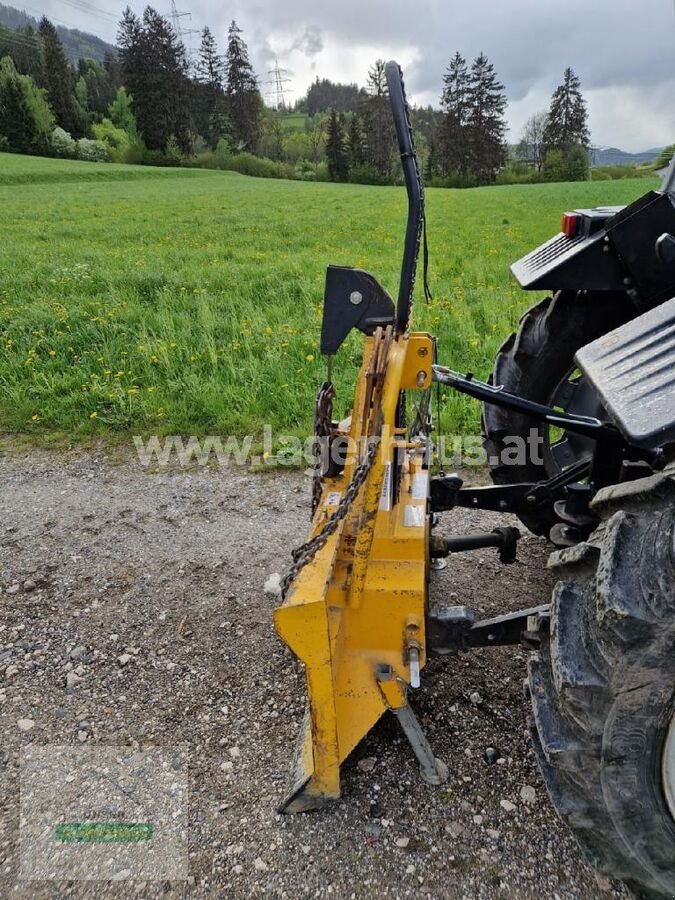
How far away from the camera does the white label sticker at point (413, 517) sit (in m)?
2.14

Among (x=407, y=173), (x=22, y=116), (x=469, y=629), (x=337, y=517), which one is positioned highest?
(x=22, y=116)

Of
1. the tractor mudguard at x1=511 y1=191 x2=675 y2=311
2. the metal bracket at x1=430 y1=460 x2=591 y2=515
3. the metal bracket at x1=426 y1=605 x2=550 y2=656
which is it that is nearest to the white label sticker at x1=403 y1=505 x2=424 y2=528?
the metal bracket at x1=426 y1=605 x2=550 y2=656

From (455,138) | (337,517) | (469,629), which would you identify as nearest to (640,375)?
(337,517)

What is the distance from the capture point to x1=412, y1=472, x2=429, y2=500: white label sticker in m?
2.34

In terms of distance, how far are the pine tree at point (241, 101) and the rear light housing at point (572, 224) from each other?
7066 cm

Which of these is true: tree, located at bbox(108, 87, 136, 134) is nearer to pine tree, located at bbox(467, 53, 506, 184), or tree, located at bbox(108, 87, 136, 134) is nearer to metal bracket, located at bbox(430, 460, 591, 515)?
pine tree, located at bbox(467, 53, 506, 184)

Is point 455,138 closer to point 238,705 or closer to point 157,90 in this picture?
point 157,90

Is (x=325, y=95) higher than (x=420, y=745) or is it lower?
higher

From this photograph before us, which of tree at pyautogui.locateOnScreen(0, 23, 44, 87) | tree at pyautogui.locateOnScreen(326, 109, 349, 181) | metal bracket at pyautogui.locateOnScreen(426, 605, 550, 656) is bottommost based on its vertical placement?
metal bracket at pyautogui.locateOnScreen(426, 605, 550, 656)

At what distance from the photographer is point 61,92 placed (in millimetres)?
62344

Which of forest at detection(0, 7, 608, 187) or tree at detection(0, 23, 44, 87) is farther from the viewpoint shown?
tree at detection(0, 23, 44, 87)

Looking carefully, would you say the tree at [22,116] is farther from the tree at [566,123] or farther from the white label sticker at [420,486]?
the white label sticker at [420,486]

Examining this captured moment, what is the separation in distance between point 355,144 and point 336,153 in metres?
1.74

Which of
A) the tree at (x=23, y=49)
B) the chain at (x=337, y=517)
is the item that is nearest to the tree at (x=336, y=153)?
the tree at (x=23, y=49)
